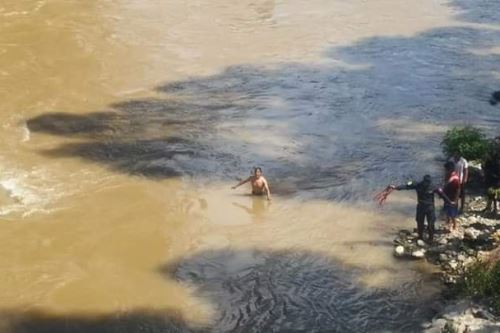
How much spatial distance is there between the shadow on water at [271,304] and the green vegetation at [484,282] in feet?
2.54

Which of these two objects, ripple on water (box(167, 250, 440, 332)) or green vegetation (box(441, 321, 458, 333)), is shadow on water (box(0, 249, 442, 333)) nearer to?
ripple on water (box(167, 250, 440, 332))

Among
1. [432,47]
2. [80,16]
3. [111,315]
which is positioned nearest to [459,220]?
[111,315]

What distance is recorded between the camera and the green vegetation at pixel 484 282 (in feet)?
36.5

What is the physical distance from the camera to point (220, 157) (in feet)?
60.1

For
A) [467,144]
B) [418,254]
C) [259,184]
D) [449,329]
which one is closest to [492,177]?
[467,144]

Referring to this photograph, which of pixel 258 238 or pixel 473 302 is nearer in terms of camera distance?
pixel 473 302

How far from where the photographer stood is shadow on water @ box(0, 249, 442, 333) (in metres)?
11.9

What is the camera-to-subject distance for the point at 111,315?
484 inches

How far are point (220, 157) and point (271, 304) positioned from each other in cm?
647

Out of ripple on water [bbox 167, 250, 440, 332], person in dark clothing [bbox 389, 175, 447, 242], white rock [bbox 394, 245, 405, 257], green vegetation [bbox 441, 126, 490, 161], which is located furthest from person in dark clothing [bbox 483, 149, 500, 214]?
ripple on water [bbox 167, 250, 440, 332]

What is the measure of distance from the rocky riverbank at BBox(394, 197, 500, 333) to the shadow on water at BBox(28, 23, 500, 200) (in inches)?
108

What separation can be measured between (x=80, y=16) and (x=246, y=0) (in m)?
7.84

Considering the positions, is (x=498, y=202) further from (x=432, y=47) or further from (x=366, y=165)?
(x=432, y=47)

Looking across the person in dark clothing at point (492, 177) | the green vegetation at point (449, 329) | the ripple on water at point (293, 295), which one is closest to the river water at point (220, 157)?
the ripple on water at point (293, 295)
